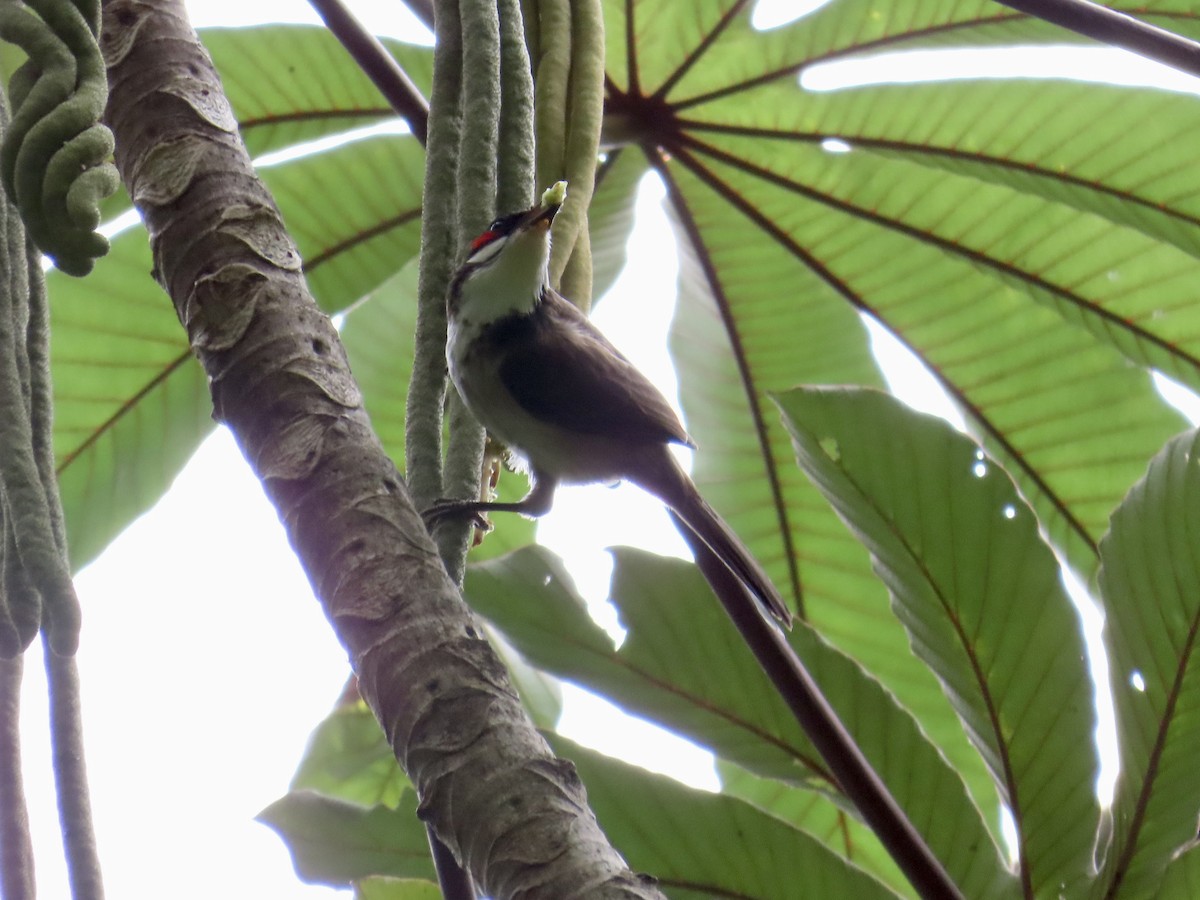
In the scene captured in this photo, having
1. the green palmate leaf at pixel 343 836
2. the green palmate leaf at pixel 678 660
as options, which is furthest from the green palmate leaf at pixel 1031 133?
the green palmate leaf at pixel 343 836

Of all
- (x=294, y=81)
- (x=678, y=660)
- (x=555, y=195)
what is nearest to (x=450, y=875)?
(x=678, y=660)

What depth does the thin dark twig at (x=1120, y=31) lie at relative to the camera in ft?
5.34

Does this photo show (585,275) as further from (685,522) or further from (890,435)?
(685,522)

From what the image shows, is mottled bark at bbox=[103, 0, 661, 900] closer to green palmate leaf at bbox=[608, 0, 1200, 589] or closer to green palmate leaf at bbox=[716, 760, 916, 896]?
green palmate leaf at bbox=[608, 0, 1200, 589]

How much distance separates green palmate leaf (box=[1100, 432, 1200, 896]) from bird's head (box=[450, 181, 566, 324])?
1218 millimetres

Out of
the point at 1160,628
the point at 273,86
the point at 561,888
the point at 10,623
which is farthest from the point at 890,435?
the point at 273,86

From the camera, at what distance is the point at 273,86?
265cm

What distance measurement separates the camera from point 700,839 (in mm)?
1768

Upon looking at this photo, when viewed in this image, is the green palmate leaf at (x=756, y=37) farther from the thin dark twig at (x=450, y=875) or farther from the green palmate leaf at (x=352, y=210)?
the thin dark twig at (x=450, y=875)

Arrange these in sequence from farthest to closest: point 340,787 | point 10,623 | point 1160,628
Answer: point 340,787 → point 1160,628 → point 10,623

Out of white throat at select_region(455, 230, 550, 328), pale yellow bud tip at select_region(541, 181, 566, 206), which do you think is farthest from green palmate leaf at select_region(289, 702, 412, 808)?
pale yellow bud tip at select_region(541, 181, 566, 206)

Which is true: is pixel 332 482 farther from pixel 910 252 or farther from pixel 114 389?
pixel 910 252

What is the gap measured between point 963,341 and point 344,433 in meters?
1.93

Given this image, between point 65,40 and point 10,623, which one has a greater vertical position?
point 65,40
